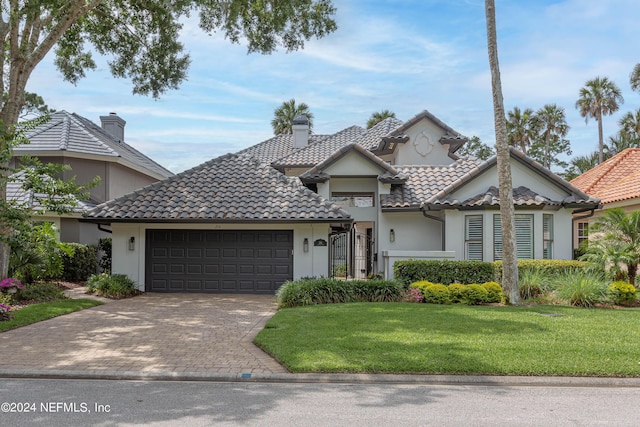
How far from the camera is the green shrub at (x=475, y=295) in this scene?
13867 millimetres

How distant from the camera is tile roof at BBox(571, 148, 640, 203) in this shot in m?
20.2

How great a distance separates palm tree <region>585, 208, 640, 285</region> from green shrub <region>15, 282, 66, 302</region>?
15553mm

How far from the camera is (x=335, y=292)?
46.6 feet

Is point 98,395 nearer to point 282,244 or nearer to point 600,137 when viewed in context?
point 282,244

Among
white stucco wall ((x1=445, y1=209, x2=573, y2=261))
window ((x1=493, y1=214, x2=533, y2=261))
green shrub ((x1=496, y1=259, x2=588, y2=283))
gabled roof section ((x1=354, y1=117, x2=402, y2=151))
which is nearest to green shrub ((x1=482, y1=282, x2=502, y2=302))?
green shrub ((x1=496, y1=259, x2=588, y2=283))

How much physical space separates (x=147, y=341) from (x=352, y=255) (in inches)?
551

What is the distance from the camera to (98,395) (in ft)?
21.1

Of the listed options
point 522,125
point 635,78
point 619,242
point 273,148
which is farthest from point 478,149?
point 619,242

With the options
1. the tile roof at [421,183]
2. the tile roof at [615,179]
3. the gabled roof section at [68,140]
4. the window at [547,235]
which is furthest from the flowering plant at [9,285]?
the tile roof at [615,179]

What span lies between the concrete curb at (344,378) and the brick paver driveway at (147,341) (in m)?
0.20

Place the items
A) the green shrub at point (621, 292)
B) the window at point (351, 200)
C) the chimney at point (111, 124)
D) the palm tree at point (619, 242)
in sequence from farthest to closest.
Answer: the chimney at point (111, 124)
the window at point (351, 200)
the palm tree at point (619, 242)
the green shrub at point (621, 292)

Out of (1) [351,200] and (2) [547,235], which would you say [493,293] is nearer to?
(2) [547,235]

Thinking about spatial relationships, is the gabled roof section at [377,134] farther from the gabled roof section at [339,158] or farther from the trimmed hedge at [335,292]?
the trimmed hedge at [335,292]

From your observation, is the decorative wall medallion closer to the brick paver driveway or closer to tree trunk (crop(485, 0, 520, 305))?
tree trunk (crop(485, 0, 520, 305))
